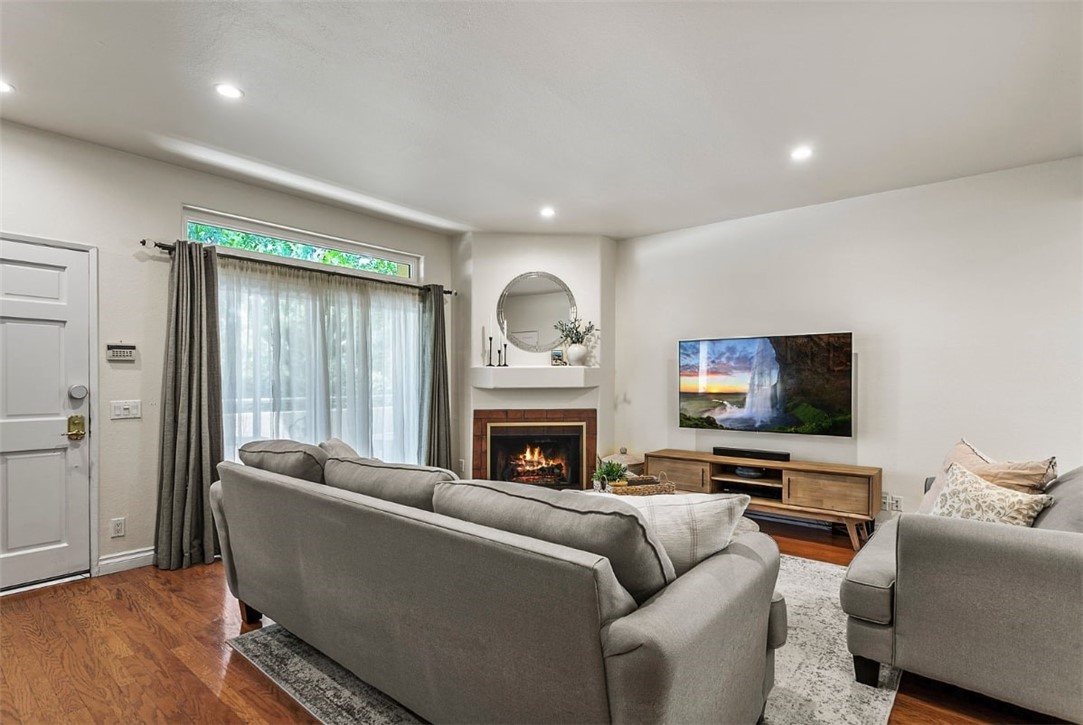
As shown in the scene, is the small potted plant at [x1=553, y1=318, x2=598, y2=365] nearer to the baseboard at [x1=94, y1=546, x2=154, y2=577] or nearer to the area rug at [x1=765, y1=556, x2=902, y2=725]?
the area rug at [x1=765, y1=556, x2=902, y2=725]

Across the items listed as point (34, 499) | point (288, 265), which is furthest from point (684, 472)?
point (34, 499)

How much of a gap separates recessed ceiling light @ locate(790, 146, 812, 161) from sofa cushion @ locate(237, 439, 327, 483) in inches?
125

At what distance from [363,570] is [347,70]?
7.05 feet

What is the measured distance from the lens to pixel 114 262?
336cm

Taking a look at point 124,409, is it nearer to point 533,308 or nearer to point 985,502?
point 533,308

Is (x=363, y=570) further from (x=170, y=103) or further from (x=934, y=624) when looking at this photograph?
(x=170, y=103)

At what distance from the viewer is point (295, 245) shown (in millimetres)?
4375

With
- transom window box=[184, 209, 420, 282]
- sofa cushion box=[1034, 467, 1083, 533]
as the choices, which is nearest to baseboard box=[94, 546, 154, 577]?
transom window box=[184, 209, 420, 282]

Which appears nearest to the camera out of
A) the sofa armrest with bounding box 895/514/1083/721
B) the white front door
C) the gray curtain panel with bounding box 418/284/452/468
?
the sofa armrest with bounding box 895/514/1083/721

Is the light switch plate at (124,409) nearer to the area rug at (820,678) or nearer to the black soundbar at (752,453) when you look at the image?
the area rug at (820,678)

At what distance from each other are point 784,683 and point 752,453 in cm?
257

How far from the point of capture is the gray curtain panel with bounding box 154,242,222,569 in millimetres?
3418

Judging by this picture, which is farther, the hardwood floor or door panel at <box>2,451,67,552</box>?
door panel at <box>2,451,67,552</box>

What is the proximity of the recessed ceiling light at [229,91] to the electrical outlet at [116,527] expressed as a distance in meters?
2.60
